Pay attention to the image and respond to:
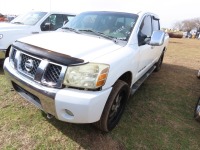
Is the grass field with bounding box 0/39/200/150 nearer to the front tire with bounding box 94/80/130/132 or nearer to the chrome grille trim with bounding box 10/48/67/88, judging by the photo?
the front tire with bounding box 94/80/130/132

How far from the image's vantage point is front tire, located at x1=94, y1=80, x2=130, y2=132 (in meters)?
2.64

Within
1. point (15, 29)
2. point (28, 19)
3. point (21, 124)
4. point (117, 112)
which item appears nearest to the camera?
point (21, 124)

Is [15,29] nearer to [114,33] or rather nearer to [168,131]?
[114,33]

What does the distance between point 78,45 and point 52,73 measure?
1.83 feet

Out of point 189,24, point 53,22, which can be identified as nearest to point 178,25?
point 189,24

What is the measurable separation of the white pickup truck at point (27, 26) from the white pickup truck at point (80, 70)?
7.51 feet

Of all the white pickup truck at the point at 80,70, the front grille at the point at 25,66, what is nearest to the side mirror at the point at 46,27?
the white pickup truck at the point at 80,70

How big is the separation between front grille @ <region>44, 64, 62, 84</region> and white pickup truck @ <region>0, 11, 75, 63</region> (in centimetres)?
320

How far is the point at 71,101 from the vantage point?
2232 millimetres

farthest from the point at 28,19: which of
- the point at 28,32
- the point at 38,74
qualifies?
the point at 38,74

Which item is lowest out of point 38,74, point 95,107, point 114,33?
point 95,107

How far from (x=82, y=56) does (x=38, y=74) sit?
1.84 feet

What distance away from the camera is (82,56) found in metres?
2.42

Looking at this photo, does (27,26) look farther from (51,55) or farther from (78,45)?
(51,55)
